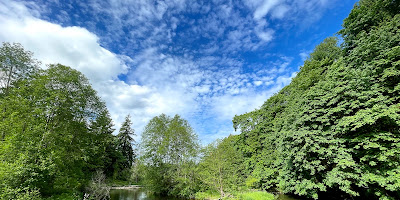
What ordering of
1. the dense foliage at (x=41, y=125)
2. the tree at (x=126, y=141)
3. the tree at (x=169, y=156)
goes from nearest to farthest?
the dense foliage at (x=41, y=125)
the tree at (x=169, y=156)
the tree at (x=126, y=141)

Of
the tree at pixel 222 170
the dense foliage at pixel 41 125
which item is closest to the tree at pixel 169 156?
the tree at pixel 222 170

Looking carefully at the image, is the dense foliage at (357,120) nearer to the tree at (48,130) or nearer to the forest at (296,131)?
the forest at (296,131)

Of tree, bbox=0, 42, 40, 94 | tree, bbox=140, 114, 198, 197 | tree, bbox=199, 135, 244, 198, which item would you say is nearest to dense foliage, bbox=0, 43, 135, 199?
tree, bbox=0, 42, 40, 94

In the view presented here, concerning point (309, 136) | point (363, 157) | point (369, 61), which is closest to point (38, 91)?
point (309, 136)

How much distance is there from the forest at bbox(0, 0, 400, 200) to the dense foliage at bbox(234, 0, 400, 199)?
7 centimetres

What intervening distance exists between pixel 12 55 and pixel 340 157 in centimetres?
2767

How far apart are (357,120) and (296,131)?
4.34 meters

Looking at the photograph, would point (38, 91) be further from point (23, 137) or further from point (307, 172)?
point (307, 172)

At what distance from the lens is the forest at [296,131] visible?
10.9 m

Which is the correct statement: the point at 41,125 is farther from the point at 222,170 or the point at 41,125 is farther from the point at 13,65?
the point at 222,170

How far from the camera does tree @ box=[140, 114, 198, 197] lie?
881 inches

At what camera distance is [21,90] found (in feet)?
44.9

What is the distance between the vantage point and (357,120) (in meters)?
11.2

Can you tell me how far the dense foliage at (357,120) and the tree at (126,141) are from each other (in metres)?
37.0
